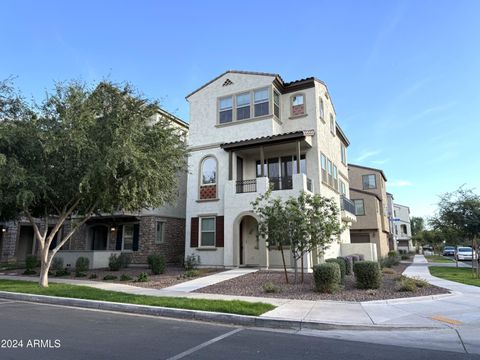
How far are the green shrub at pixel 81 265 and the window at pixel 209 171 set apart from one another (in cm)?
762

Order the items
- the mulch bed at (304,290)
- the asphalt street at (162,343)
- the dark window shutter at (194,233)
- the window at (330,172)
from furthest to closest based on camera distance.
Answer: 1. the window at (330,172)
2. the dark window shutter at (194,233)
3. the mulch bed at (304,290)
4. the asphalt street at (162,343)

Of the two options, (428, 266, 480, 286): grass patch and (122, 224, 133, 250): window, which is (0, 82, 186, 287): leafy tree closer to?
(122, 224, 133, 250): window

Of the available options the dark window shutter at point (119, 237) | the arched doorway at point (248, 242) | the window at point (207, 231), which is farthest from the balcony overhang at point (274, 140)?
the dark window shutter at point (119, 237)

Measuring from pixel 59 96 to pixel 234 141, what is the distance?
9.56 meters

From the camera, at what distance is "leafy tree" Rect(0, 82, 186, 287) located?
13.0 meters

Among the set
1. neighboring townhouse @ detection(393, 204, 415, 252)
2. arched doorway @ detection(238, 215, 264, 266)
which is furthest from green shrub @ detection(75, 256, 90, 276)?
neighboring townhouse @ detection(393, 204, 415, 252)

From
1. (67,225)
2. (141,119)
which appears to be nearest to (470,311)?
(141,119)

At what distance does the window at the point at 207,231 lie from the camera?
20609 mm

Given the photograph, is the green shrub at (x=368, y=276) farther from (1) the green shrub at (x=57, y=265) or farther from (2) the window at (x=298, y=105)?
(1) the green shrub at (x=57, y=265)

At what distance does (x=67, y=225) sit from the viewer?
87.4 feet

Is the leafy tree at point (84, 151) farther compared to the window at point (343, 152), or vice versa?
the window at point (343, 152)

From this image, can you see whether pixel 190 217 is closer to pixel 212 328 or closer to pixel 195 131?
pixel 195 131

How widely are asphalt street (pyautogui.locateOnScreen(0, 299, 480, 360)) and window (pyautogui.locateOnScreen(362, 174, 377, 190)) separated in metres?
34.2

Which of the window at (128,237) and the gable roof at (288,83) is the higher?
the gable roof at (288,83)
